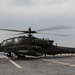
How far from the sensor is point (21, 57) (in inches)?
1375

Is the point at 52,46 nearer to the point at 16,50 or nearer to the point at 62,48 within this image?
the point at 62,48

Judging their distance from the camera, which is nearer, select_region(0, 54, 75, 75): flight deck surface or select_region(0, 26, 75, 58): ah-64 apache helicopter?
select_region(0, 54, 75, 75): flight deck surface

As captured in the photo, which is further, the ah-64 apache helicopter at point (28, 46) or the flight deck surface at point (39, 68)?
the ah-64 apache helicopter at point (28, 46)

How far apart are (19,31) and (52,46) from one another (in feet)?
18.3

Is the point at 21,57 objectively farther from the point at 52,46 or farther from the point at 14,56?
the point at 52,46

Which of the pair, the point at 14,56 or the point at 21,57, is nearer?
the point at 21,57

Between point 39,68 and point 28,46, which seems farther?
point 28,46

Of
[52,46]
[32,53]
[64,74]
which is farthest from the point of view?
[52,46]

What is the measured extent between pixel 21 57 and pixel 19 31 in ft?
12.8

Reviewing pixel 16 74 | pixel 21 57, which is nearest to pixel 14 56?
pixel 21 57

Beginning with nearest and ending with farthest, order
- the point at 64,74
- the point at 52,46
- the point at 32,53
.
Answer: the point at 64,74 < the point at 32,53 < the point at 52,46

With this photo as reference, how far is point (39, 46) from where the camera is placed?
35.2m

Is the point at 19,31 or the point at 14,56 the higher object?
the point at 19,31

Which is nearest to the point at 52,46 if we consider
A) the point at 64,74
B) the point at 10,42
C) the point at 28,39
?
the point at 28,39
